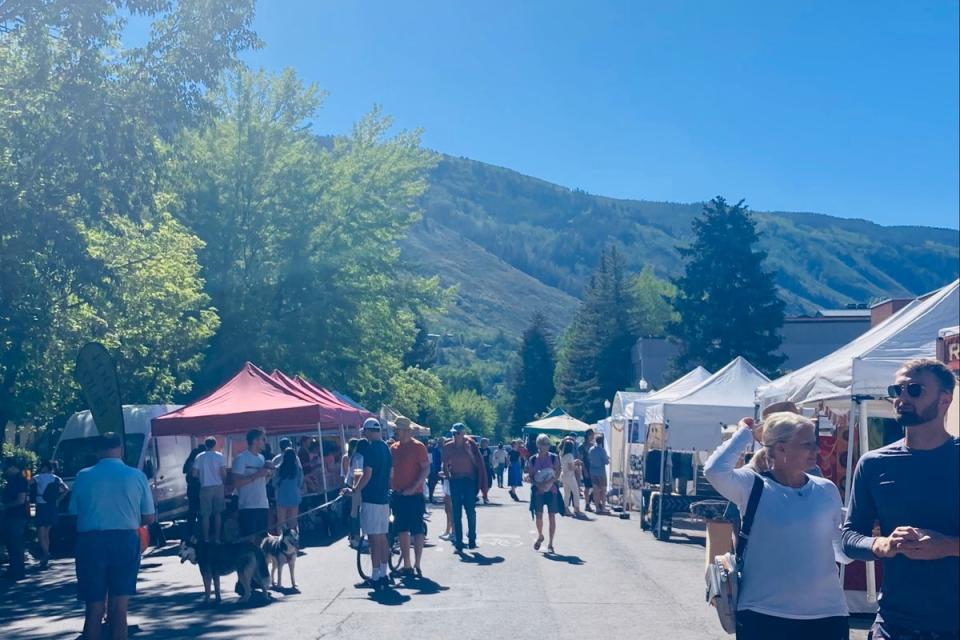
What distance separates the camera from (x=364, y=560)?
14.9m

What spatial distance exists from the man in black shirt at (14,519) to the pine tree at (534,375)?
111m

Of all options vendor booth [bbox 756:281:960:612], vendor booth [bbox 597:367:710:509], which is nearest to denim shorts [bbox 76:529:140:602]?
vendor booth [bbox 756:281:960:612]

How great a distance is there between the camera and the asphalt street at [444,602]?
970 cm

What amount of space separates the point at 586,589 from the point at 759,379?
1147 centimetres

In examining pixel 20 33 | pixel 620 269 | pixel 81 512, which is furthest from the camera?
pixel 620 269

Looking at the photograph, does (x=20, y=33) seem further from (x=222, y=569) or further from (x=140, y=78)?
(x=222, y=569)

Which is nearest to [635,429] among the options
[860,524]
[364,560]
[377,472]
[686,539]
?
[686,539]

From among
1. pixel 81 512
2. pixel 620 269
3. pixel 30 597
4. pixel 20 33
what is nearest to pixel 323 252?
pixel 20 33

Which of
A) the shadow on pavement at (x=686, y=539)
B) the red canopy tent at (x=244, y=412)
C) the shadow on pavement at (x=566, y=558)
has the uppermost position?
the red canopy tent at (x=244, y=412)

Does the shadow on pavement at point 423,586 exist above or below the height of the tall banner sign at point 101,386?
below

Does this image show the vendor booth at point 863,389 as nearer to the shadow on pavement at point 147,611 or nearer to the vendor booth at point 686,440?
the shadow on pavement at point 147,611

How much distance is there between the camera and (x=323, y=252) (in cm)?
3319

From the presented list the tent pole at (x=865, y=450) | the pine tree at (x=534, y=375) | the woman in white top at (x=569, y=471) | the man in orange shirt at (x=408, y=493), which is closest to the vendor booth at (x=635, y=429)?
the woman in white top at (x=569, y=471)

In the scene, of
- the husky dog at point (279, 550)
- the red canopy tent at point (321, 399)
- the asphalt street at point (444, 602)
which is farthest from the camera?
the red canopy tent at point (321, 399)
